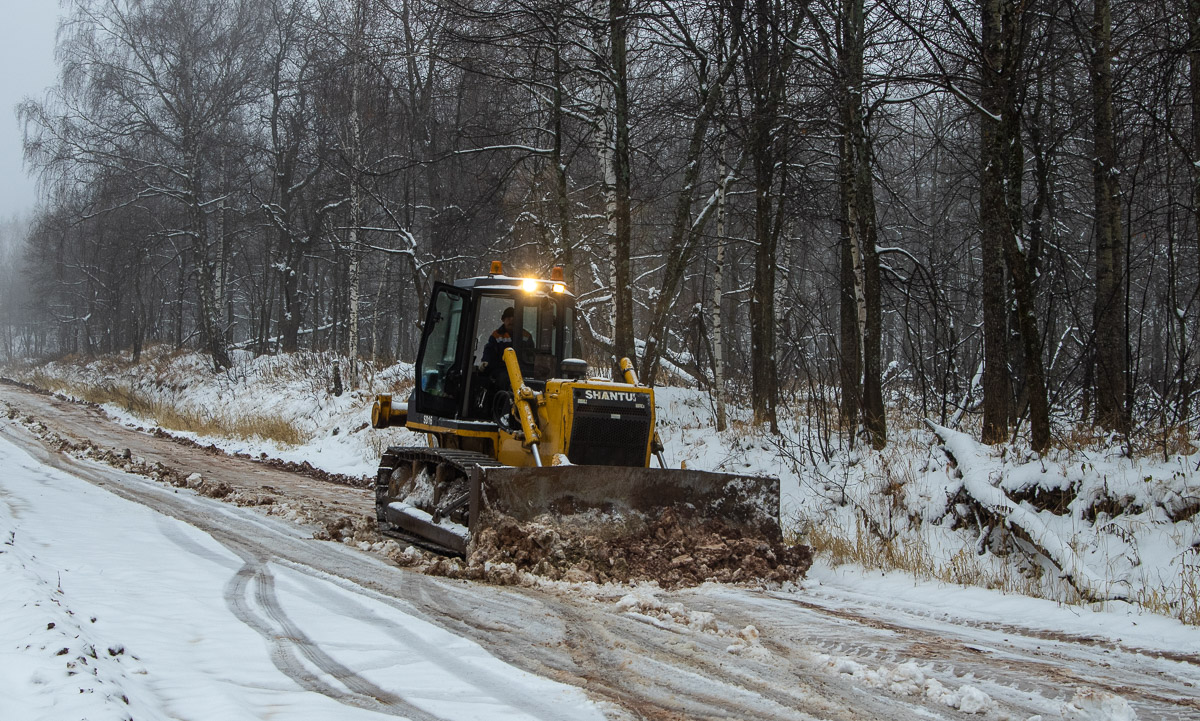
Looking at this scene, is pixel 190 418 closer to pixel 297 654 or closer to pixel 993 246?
pixel 993 246

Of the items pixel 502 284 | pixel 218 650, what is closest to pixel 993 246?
pixel 502 284

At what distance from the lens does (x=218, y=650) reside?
432 centimetres

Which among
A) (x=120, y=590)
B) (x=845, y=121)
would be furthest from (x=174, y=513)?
(x=845, y=121)

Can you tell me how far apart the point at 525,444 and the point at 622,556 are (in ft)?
5.41

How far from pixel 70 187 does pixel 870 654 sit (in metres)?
36.0

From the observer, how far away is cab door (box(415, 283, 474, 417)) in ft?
29.9

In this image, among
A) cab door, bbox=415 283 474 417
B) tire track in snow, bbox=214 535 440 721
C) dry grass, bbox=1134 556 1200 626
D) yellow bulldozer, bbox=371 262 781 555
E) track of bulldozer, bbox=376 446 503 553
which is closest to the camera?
tire track in snow, bbox=214 535 440 721

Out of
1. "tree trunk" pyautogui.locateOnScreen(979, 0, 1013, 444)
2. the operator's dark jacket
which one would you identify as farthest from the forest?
the operator's dark jacket

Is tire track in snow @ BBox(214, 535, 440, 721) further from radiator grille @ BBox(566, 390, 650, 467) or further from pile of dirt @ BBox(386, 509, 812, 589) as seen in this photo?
radiator grille @ BBox(566, 390, 650, 467)

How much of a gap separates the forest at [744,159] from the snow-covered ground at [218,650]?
5.71 meters

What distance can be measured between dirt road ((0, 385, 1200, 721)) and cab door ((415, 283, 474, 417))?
213 centimetres

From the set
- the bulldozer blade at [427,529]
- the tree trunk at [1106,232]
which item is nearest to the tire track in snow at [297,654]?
the bulldozer blade at [427,529]

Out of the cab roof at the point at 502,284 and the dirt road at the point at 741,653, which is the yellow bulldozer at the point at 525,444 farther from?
the dirt road at the point at 741,653

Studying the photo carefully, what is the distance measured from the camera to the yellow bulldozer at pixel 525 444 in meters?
7.14
